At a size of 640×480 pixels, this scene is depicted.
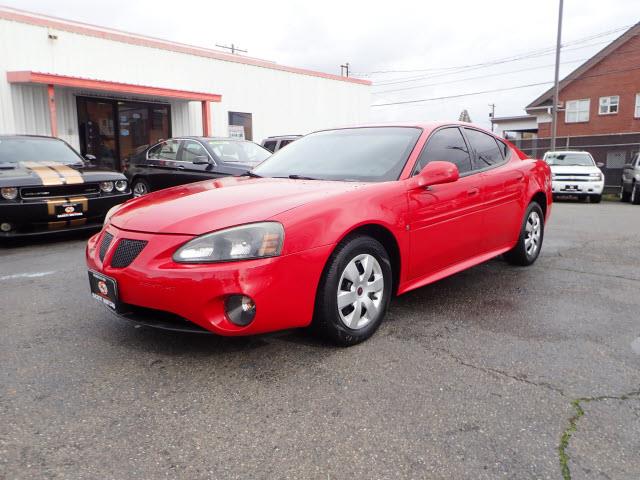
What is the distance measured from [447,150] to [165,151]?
24.0ft

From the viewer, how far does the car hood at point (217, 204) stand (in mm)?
2803

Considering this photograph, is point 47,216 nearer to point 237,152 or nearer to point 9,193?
point 9,193

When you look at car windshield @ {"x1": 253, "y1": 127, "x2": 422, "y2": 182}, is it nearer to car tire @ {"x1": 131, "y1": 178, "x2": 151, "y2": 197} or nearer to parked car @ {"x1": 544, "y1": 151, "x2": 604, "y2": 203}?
car tire @ {"x1": 131, "y1": 178, "x2": 151, "y2": 197}

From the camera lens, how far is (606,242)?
22.2ft

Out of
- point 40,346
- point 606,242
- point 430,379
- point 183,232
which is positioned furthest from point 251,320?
point 606,242

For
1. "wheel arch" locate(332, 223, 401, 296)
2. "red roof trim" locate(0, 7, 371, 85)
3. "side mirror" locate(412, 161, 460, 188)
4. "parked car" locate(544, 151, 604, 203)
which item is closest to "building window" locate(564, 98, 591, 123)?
"red roof trim" locate(0, 7, 371, 85)

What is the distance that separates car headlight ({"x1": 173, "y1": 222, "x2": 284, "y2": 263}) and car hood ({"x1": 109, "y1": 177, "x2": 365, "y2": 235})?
53 mm

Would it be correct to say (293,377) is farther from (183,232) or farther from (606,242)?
(606,242)

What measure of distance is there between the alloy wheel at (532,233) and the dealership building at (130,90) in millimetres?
10407

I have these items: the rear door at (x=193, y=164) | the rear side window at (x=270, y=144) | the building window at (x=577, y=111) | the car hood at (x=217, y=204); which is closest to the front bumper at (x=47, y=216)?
the rear door at (x=193, y=164)

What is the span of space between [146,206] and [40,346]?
3.47 feet

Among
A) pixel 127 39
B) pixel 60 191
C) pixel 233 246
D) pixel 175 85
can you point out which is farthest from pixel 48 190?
pixel 175 85

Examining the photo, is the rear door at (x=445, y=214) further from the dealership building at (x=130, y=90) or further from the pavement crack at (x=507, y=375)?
the dealership building at (x=130, y=90)

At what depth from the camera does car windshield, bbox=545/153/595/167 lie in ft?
48.6
